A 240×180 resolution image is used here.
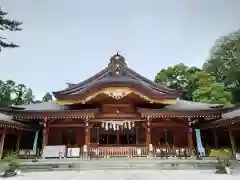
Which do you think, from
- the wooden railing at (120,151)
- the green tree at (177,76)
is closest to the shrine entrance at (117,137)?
the wooden railing at (120,151)

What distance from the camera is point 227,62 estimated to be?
42688mm

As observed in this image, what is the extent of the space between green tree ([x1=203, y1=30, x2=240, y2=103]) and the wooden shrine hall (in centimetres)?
2346

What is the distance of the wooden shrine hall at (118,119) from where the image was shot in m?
16.6

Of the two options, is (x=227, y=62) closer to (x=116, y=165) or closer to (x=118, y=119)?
(x=118, y=119)

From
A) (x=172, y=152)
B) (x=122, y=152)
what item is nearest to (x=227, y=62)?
(x=172, y=152)

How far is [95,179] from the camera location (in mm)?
9609

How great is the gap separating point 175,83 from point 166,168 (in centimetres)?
3581

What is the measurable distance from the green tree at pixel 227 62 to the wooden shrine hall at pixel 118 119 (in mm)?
23456

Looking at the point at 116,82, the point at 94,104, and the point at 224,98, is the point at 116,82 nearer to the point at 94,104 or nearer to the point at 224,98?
the point at 94,104

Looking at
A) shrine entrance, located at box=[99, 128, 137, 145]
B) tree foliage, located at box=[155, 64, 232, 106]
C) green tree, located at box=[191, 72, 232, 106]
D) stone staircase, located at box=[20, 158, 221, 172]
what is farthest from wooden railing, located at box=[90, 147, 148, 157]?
green tree, located at box=[191, 72, 232, 106]

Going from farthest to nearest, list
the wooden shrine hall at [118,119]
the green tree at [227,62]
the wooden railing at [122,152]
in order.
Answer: the green tree at [227,62], the wooden shrine hall at [118,119], the wooden railing at [122,152]

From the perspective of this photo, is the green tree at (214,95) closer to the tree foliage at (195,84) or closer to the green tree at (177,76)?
the tree foliage at (195,84)

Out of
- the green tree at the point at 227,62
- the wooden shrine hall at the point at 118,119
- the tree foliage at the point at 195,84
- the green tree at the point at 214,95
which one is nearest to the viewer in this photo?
the wooden shrine hall at the point at 118,119

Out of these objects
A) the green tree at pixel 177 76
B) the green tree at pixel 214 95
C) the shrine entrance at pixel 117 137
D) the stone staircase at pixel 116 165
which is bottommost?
the stone staircase at pixel 116 165
